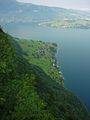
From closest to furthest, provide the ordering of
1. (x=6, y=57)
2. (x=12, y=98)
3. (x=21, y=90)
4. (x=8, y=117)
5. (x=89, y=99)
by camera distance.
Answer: (x=8, y=117)
(x=12, y=98)
(x=21, y=90)
(x=6, y=57)
(x=89, y=99)

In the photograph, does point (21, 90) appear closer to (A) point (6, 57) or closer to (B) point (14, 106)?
(B) point (14, 106)

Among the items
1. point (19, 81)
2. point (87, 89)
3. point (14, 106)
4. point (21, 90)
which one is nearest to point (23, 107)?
point (14, 106)

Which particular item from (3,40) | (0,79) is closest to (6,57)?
(3,40)

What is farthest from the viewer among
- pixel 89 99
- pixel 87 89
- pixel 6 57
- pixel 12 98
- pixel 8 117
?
pixel 87 89

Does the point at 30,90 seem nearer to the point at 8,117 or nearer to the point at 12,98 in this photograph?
the point at 12,98

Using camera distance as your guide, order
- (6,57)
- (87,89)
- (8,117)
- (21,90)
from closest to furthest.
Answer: (8,117), (21,90), (6,57), (87,89)

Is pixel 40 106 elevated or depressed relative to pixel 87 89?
elevated

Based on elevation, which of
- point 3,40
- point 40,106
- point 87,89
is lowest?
point 87,89

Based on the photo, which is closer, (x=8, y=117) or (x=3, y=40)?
(x=8, y=117)

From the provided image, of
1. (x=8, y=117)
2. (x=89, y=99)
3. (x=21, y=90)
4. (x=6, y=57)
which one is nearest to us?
(x=8, y=117)
